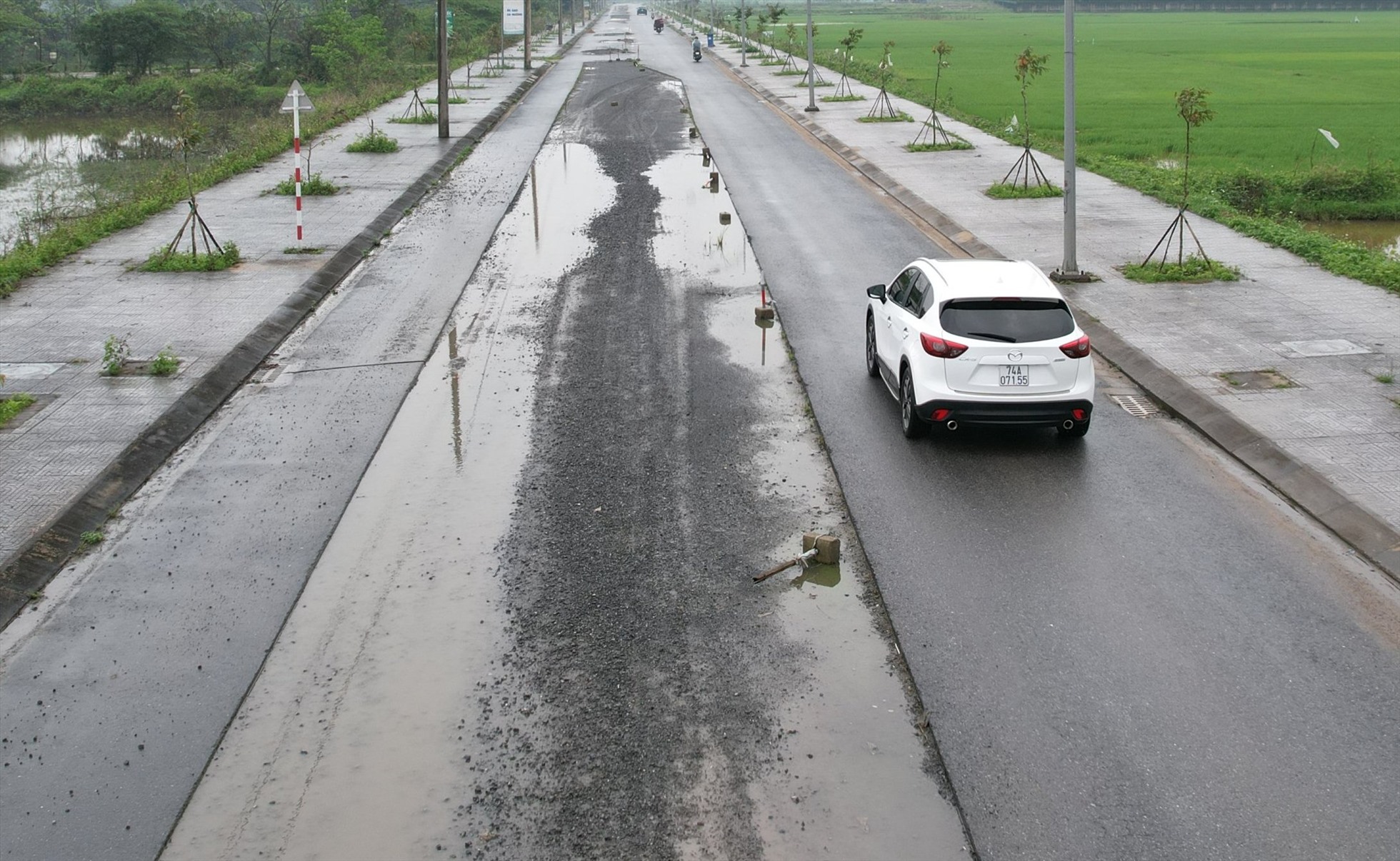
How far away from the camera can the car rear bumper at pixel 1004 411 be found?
476 inches

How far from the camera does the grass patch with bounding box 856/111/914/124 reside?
4109cm

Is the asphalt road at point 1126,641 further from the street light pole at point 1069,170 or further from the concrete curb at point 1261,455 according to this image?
the street light pole at point 1069,170

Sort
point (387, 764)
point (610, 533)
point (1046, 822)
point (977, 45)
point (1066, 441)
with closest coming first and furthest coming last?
point (1046, 822) → point (387, 764) → point (610, 533) → point (1066, 441) → point (977, 45)

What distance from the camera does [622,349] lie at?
52.0 ft

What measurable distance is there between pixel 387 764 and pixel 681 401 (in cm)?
697

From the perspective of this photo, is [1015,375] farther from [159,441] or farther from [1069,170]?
[159,441]

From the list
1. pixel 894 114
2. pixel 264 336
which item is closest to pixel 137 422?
pixel 264 336

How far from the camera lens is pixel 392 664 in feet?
28.2

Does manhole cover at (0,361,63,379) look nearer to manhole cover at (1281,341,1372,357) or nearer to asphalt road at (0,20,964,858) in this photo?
asphalt road at (0,20,964,858)

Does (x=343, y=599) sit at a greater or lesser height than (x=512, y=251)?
lesser

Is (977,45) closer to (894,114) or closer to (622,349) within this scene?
(894,114)

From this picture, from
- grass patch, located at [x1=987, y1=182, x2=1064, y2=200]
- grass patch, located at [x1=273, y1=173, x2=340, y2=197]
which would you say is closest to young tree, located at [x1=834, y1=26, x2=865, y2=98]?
grass patch, located at [x1=987, y1=182, x2=1064, y2=200]

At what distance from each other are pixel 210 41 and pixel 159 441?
72355 millimetres

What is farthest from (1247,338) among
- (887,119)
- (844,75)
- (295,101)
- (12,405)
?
(844,75)
